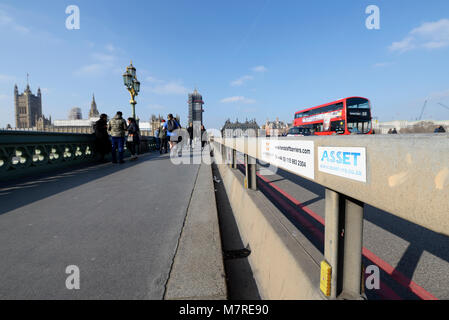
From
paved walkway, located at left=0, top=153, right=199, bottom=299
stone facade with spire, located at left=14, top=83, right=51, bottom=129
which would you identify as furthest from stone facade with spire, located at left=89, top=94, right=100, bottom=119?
paved walkway, located at left=0, top=153, right=199, bottom=299

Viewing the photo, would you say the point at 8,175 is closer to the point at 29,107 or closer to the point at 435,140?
the point at 435,140

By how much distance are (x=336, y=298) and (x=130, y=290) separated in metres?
1.25

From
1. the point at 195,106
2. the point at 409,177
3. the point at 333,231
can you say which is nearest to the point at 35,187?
the point at 333,231

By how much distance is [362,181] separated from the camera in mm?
826

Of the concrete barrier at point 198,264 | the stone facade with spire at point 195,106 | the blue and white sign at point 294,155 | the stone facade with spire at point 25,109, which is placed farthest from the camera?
the stone facade with spire at point 195,106

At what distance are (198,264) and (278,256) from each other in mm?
607

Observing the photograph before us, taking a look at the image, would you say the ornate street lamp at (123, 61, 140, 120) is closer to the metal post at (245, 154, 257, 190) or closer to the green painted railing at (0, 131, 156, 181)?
the green painted railing at (0, 131, 156, 181)

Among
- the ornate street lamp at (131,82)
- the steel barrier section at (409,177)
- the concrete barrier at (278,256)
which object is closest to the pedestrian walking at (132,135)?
the ornate street lamp at (131,82)

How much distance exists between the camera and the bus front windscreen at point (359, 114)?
17547 millimetres

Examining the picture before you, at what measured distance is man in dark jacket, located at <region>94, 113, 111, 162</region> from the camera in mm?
8469

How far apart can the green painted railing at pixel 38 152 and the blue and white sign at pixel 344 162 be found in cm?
651

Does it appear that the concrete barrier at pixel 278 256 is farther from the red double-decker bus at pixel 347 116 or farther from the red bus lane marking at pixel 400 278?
the red double-decker bus at pixel 347 116

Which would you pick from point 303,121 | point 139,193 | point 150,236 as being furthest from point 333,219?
point 303,121

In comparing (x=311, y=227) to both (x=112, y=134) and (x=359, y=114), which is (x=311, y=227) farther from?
(x=359, y=114)
